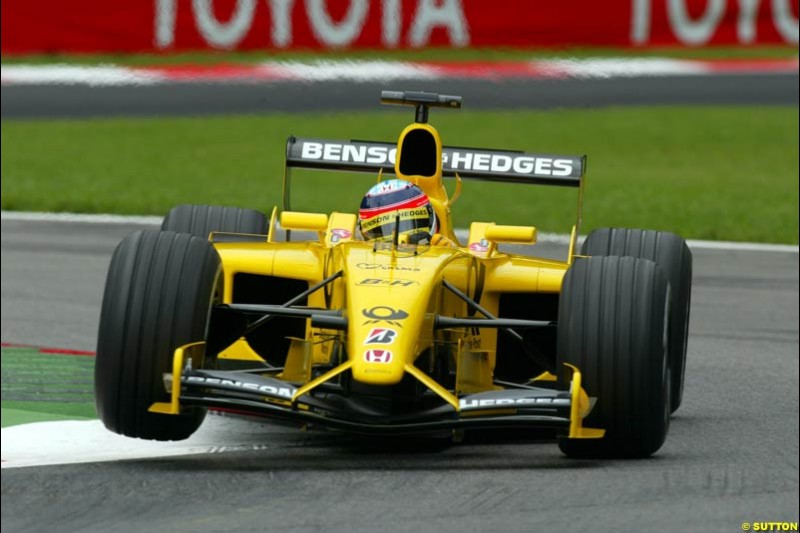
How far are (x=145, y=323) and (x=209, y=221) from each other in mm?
2071

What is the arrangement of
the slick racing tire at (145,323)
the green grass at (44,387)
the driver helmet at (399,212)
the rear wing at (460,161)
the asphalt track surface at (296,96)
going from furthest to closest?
the asphalt track surface at (296,96), the rear wing at (460,161), the green grass at (44,387), the driver helmet at (399,212), the slick racing tire at (145,323)

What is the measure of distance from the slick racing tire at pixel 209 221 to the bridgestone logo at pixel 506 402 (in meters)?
2.56

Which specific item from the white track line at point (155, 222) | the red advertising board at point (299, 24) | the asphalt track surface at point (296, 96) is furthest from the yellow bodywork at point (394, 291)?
the red advertising board at point (299, 24)

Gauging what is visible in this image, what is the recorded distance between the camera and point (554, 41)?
21.3 m

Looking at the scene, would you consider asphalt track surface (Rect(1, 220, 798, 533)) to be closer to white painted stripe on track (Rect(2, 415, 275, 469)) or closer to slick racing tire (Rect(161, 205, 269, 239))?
white painted stripe on track (Rect(2, 415, 275, 469))

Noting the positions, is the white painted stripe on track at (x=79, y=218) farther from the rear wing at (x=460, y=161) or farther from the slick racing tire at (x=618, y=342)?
the slick racing tire at (x=618, y=342)

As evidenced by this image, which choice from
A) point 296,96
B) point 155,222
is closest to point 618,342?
point 155,222

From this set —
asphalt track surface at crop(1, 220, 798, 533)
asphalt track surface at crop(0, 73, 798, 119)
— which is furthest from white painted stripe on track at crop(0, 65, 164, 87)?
asphalt track surface at crop(1, 220, 798, 533)

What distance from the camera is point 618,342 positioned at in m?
7.05

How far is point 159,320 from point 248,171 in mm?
11145

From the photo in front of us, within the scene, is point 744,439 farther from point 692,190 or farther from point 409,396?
point 692,190

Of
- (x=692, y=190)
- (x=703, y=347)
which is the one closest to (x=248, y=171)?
(x=692, y=190)

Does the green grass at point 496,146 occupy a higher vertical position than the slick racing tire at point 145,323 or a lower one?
higher

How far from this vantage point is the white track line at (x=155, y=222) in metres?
14.2
